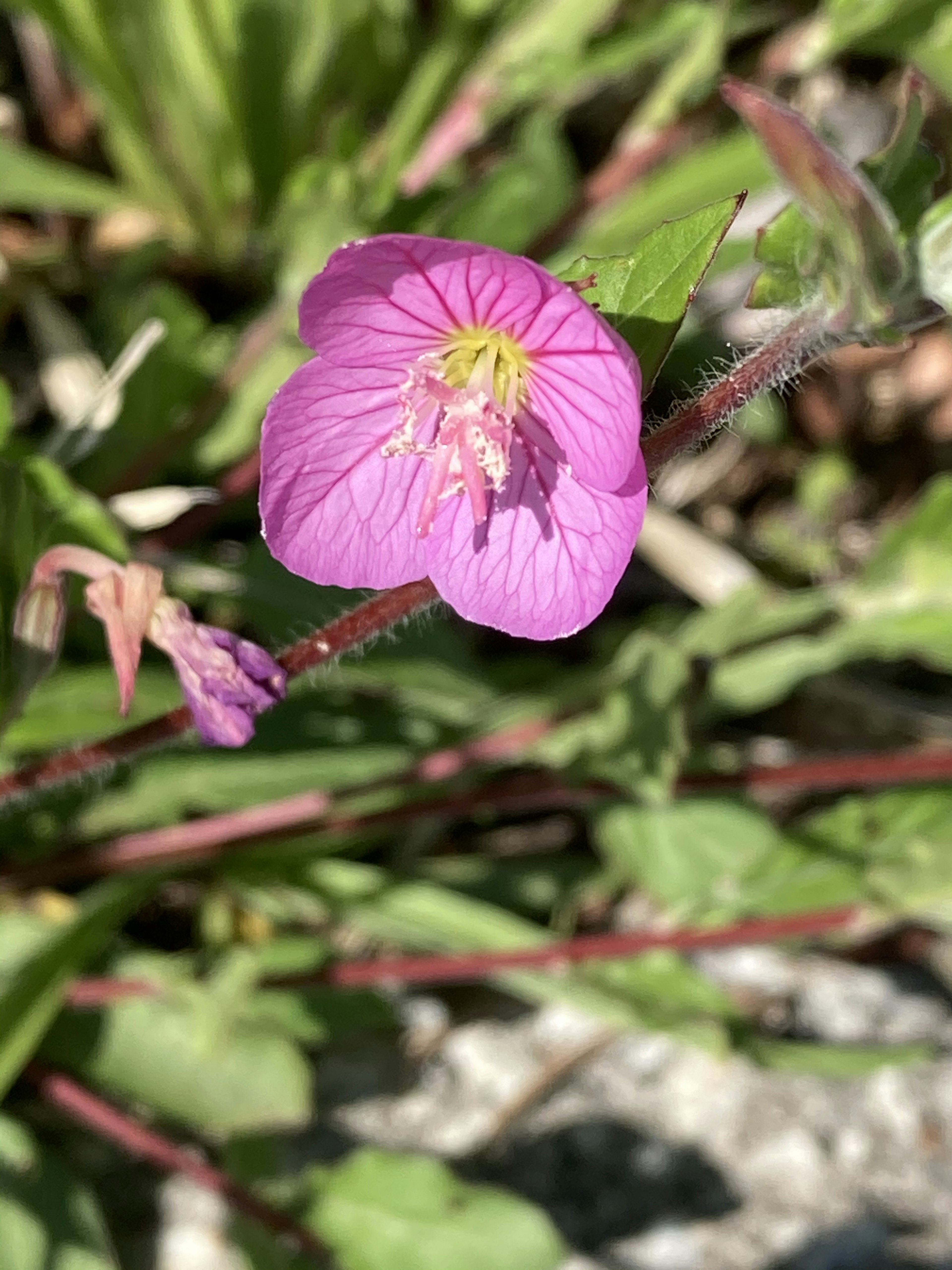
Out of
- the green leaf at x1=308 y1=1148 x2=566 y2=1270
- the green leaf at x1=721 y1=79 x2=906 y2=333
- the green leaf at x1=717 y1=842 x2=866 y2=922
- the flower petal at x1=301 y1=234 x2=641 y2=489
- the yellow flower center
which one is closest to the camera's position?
the green leaf at x1=721 y1=79 x2=906 y2=333

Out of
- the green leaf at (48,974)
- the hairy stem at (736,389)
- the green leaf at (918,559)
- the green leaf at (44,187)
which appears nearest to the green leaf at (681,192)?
the green leaf at (918,559)

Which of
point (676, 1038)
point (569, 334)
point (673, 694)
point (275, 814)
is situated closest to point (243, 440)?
point (275, 814)

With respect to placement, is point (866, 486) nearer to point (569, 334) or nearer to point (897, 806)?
point (897, 806)

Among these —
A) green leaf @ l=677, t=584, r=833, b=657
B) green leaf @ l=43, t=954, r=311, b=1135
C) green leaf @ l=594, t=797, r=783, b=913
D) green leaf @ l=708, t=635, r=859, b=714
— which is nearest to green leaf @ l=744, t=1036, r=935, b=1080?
green leaf @ l=594, t=797, r=783, b=913

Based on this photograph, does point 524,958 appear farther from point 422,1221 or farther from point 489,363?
point 489,363

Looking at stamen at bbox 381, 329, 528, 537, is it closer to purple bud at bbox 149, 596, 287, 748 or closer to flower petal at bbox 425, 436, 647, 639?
flower petal at bbox 425, 436, 647, 639

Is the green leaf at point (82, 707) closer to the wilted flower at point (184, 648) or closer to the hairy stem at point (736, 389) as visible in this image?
the wilted flower at point (184, 648)

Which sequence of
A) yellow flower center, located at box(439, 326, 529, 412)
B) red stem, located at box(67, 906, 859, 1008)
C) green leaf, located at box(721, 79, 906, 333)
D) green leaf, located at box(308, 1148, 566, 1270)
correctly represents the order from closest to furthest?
green leaf, located at box(721, 79, 906, 333) → yellow flower center, located at box(439, 326, 529, 412) → green leaf, located at box(308, 1148, 566, 1270) → red stem, located at box(67, 906, 859, 1008)
